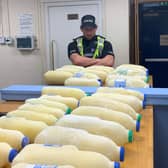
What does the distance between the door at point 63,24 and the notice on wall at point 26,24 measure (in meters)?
0.27

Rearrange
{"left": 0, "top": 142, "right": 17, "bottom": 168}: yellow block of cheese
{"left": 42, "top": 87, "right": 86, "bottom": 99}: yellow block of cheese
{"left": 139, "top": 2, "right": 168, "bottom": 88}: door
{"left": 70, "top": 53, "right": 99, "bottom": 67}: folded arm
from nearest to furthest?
{"left": 0, "top": 142, "right": 17, "bottom": 168}: yellow block of cheese → {"left": 42, "top": 87, "right": 86, "bottom": 99}: yellow block of cheese → {"left": 70, "top": 53, "right": 99, "bottom": 67}: folded arm → {"left": 139, "top": 2, "right": 168, "bottom": 88}: door

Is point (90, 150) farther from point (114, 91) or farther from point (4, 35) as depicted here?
point (4, 35)

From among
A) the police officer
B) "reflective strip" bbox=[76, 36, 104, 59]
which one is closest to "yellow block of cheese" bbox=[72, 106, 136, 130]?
the police officer

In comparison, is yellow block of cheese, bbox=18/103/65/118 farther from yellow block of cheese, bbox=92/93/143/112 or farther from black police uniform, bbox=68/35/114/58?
black police uniform, bbox=68/35/114/58

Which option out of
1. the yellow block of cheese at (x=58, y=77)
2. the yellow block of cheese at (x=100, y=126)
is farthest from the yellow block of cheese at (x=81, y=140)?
the yellow block of cheese at (x=58, y=77)

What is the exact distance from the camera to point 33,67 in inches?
191

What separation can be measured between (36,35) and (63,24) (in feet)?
1.51

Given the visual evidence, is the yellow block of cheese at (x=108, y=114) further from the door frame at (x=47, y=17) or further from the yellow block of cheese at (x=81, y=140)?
the door frame at (x=47, y=17)

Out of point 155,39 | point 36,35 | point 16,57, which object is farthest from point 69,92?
point 16,57

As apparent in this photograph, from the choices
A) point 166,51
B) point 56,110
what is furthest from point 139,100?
point 166,51

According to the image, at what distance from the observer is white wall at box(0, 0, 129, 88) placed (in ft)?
14.3

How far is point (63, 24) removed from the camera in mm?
4559

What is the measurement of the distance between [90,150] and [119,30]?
145 inches

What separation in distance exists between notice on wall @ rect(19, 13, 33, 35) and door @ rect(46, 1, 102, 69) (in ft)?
0.90
